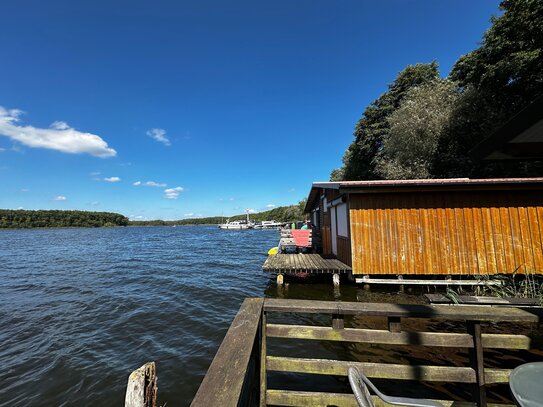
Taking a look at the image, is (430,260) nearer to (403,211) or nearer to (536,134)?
(403,211)

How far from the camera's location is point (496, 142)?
2.66 m

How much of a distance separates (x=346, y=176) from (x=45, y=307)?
27.4 m

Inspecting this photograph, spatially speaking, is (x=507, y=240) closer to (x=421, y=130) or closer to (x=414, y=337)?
(x=414, y=337)

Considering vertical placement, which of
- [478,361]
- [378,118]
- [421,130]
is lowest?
[478,361]

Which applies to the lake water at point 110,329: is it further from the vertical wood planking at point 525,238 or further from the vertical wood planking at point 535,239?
the vertical wood planking at point 535,239

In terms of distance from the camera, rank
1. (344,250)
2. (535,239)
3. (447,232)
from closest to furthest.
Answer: (535,239)
(447,232)
(344,250)

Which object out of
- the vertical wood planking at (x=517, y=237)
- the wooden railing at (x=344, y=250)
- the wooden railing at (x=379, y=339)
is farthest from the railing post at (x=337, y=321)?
the vertical wood planking at (x=517, y=237)

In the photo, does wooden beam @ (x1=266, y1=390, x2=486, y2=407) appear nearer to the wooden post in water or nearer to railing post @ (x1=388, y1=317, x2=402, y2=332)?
railing post @ (x1=388, y1=317, x2=402, y2=332)

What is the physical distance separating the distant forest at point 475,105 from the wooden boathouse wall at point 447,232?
5.14 m

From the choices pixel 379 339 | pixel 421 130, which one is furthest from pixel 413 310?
pixel 421 130

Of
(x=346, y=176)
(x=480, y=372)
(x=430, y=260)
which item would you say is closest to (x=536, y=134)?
(x=480, y=372)

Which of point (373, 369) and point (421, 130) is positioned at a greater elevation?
point (421, 130)

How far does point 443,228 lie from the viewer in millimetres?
7852

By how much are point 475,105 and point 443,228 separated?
1155 centimetres
